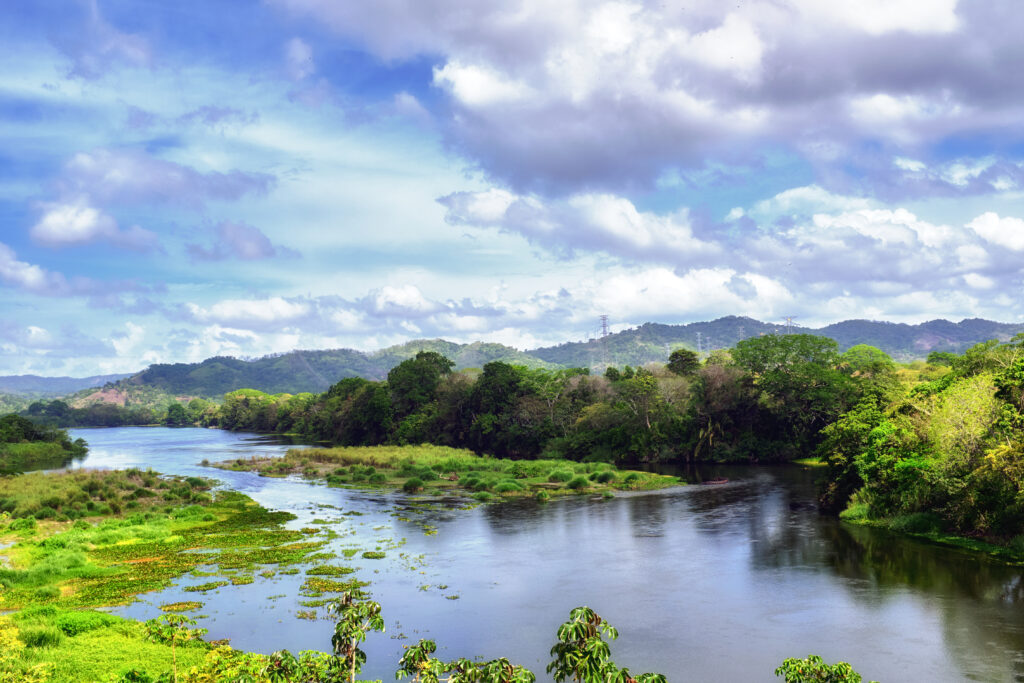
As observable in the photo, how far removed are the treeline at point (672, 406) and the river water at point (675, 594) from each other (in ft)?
116

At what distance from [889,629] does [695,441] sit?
64.6m

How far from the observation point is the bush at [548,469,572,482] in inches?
2918

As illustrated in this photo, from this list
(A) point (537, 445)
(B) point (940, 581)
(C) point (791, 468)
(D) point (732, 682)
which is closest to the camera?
(D) point (732, 682)

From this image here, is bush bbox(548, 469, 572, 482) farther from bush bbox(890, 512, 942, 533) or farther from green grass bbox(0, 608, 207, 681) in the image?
green grass bbox(0, 608, 207, 681)

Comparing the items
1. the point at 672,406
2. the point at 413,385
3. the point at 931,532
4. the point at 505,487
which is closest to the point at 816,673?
the point at 931,532

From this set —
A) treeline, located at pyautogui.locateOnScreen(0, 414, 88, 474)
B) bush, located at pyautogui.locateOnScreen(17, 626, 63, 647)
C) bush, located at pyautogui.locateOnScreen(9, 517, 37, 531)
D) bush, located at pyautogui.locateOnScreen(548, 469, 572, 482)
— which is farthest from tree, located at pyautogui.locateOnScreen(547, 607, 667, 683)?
treeline, located at pyautogui.locateOnScreen(0, 414, 88, 474)

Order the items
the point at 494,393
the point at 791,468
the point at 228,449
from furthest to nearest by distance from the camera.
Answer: the point at 228,449 < the point at 494,393 < the point at 791,468

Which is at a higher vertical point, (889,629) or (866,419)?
(866,419)

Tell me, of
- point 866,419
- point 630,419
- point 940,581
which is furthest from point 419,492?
point 940,581

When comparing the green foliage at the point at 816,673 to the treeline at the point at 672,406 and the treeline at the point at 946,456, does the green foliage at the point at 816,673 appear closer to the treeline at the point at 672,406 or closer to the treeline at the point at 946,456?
the treeline at the point at 946,456

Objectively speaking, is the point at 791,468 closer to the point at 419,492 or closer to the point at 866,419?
the point at 866,419

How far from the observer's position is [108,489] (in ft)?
198

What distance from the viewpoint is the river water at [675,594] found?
25719 millimetres

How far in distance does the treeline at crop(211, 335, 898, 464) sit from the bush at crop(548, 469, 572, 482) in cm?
1772
